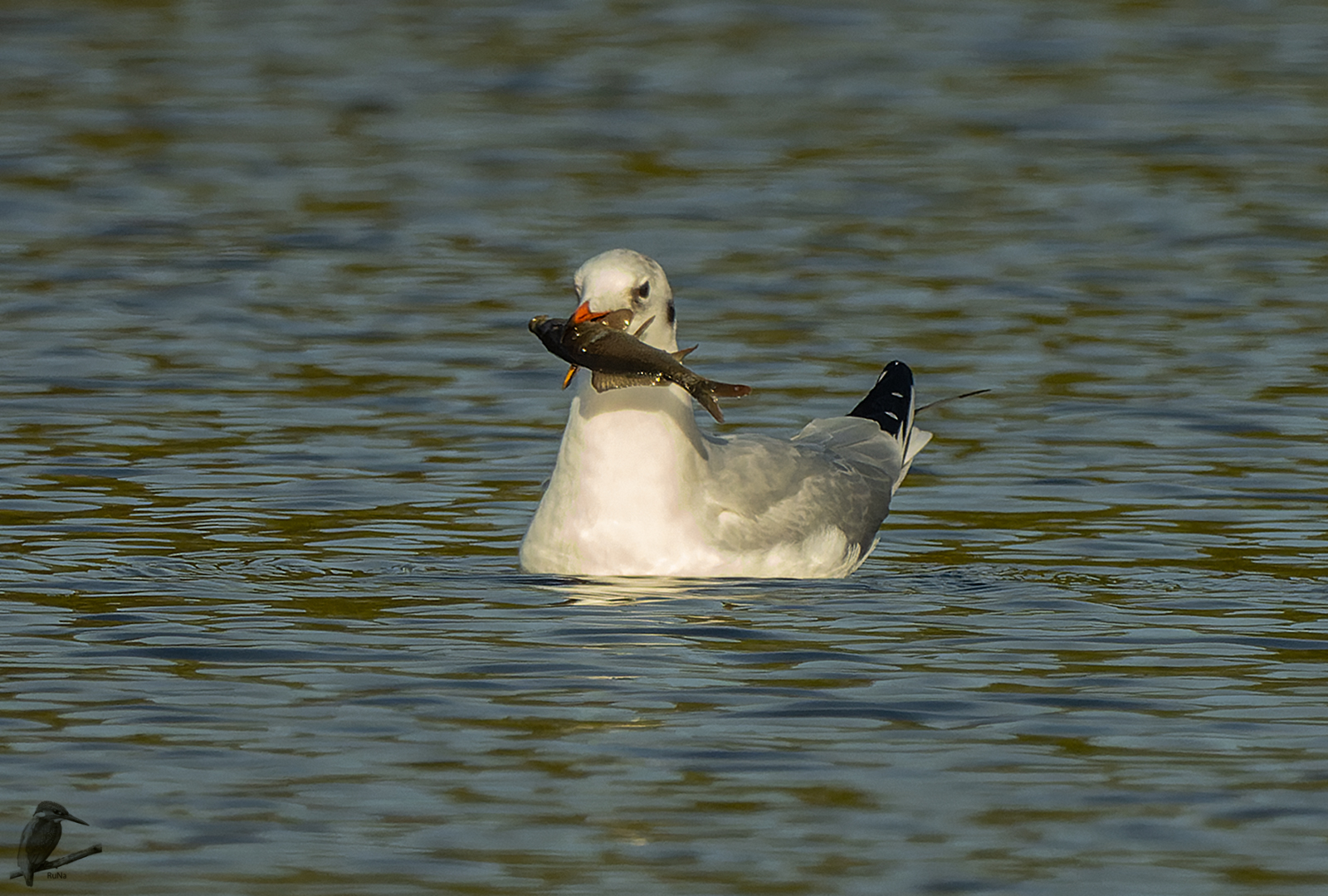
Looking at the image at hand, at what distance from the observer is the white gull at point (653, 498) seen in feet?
35.0

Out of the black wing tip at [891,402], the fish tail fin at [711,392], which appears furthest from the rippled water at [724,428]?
the fish tail fin at [711,392]

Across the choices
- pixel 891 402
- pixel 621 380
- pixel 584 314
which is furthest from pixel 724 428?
pixel 584 314

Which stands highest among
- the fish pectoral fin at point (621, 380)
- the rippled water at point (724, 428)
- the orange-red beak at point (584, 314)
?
the orange-red beak at point (584, 314)

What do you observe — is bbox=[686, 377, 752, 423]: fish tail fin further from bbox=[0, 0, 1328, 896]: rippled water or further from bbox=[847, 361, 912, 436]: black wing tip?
bbox=[847, 361, 912, 436]: black wing tip

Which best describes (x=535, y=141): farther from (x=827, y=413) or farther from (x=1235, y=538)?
(x=1235, y=538)

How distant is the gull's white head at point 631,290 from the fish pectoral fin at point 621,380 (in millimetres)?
205

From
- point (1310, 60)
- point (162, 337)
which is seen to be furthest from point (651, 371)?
point (1310, 60)

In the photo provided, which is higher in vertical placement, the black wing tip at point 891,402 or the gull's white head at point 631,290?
the gull's white head at point 631,290

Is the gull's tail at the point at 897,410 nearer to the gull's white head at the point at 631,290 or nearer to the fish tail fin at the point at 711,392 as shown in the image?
the gull's white head at the point at 631,290

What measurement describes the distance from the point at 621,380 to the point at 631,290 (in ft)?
1.16

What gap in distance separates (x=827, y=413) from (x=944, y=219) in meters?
6.31

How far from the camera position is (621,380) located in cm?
1049

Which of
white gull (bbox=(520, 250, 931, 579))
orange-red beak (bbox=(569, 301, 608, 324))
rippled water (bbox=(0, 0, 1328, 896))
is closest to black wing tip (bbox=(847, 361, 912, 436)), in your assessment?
rippled water (bbox=(0, 0, 1328, 896))

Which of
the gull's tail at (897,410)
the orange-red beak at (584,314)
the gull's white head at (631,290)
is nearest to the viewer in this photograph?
the orange-red beak at (584,314)
